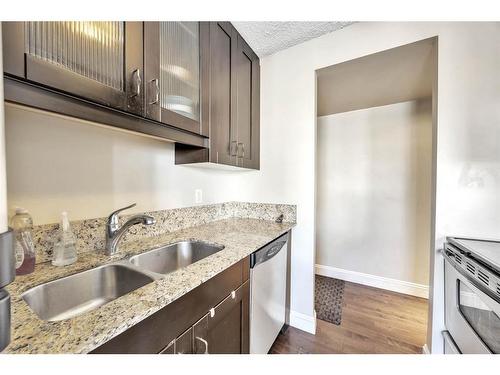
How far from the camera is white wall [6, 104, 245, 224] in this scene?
72 centimetres

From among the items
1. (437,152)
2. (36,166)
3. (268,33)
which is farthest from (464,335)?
(268,33)

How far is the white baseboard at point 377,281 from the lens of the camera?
2.06 meters

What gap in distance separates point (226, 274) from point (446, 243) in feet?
4.26

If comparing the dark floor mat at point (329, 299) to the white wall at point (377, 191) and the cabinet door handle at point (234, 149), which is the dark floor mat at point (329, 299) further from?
the cabinet door handle at point (234, 149)

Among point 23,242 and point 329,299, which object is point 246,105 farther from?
point 329,299

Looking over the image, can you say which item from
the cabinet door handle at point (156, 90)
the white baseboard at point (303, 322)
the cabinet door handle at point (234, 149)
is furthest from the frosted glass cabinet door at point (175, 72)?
the white baseboard at point (303, 322)

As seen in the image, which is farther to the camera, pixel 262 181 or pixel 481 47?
pixel 262 181

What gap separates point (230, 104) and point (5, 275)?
1335 mm

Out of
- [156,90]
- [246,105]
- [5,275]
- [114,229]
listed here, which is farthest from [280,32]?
[5,275]

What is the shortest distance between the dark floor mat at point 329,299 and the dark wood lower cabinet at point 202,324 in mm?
1084

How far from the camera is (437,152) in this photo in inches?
45.4

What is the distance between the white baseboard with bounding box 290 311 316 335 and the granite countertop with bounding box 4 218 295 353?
3.09 feet
